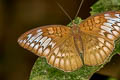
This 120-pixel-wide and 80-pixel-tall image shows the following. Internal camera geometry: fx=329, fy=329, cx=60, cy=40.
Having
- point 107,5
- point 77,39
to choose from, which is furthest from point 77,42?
point 107,5

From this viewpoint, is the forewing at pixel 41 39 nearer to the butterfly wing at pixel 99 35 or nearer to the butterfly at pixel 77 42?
the butterfly at pixel 77 42

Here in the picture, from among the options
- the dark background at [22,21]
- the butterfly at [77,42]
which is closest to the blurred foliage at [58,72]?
the butterfly at [77,42]

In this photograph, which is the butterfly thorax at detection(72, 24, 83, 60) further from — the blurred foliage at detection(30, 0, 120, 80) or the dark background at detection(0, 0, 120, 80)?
the dark background at detection(0, 0, 120, 80)

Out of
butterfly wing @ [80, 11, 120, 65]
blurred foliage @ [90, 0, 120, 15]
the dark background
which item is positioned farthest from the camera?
the dark background

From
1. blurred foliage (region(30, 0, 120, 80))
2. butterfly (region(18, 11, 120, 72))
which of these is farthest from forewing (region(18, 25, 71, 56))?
blurred foliage (region(30, 0, 120, 80))

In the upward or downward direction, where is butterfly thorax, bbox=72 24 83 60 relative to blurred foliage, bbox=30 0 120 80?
upward

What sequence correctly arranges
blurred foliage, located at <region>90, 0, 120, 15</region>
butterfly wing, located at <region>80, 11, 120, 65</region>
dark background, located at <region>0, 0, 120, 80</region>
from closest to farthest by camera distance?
1. butterfly wing, located at <region>80, 11, 120, 65</region>
2. blurred foliage, located at <region>90, 0, 120, 15</region>
3. dark background, located at <region>0, 0, 120, 80</region>

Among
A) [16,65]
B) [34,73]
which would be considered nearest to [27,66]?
[16,65]
